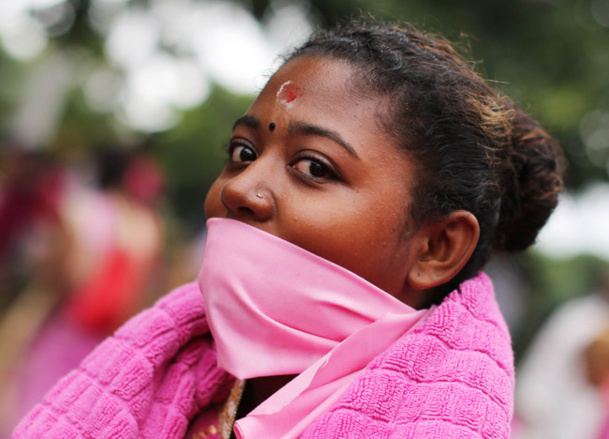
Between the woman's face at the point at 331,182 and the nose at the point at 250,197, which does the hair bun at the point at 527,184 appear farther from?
the nose at the point at 250,197

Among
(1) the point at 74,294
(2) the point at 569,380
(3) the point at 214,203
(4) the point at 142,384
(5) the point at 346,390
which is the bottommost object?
(2) the point at 569,380

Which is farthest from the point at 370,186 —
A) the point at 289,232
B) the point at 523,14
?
the point at 523,14

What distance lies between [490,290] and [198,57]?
6241 mm

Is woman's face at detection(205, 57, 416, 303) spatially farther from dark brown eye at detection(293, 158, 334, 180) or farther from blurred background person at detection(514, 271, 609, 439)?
blurred background person at detection(514, 271, 609, 439)

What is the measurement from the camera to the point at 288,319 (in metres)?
1.57

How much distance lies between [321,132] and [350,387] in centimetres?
62

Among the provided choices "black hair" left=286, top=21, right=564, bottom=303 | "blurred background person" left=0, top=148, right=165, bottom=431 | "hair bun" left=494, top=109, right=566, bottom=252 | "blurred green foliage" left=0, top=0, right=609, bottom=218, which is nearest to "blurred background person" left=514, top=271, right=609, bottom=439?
"blurred green foliage" left=0, top=0, right=609, bottom=218

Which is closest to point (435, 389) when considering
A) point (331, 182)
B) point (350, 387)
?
point (350, 387)

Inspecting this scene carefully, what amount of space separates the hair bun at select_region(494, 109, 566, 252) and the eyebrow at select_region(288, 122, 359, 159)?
56 cm

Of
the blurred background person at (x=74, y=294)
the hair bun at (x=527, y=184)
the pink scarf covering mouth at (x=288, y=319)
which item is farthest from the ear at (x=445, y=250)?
the blurred background person at (x=74, y=294)

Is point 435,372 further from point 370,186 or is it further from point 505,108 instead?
point 505,108

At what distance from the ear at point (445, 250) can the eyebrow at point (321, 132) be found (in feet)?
1.01

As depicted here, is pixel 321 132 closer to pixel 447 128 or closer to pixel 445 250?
pixel 447 128

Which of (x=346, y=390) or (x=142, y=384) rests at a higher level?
(x=346, y=390)
